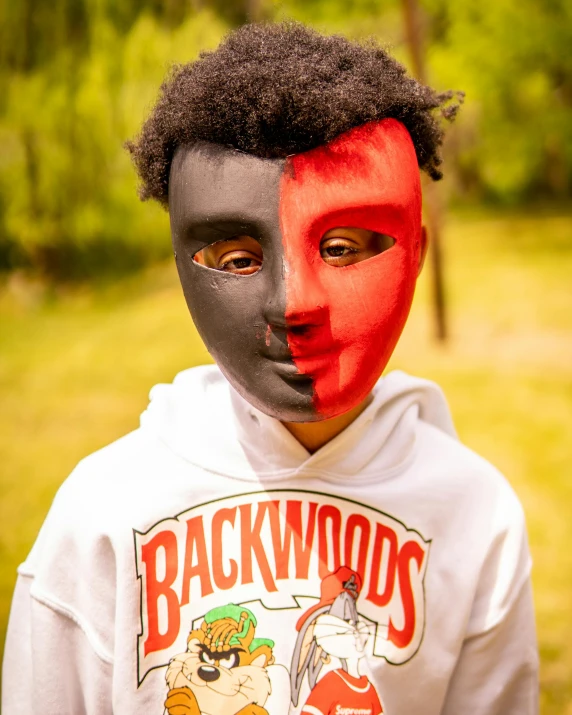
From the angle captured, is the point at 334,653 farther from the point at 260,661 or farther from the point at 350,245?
the point at 350,245

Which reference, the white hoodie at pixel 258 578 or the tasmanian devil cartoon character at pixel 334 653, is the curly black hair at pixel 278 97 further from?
the tasmanian devil cartoon character at pixel 334 653

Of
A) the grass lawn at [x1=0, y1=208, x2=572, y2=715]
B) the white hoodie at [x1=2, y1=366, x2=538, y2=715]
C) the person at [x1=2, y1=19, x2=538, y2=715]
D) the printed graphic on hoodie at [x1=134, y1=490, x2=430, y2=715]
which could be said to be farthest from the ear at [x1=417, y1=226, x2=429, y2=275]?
the grass lawn at [x1=0, y1=208, x2=572, y2=715]

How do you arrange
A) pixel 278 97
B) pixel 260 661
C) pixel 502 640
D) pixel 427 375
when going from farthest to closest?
1. pixel 427 375
2. pixel 502 640
3. pixel 260 661
4. pixel 278 97

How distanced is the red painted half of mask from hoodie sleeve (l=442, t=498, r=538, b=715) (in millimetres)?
370

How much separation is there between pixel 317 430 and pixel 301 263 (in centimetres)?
28

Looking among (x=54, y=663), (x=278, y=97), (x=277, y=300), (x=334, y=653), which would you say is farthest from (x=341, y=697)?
(x=278, y=97)

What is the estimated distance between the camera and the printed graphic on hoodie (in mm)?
871

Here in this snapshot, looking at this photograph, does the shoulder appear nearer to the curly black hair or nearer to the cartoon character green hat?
the cartoon character green hat

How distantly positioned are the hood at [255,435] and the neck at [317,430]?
0.02 m

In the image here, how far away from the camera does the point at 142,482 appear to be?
0.90m

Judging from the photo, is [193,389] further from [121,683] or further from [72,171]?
[72,171]

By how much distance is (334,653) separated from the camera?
0.89 meters

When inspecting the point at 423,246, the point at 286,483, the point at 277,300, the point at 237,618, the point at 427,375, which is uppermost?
the point at 427,375

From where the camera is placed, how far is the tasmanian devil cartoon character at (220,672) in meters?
0.87
